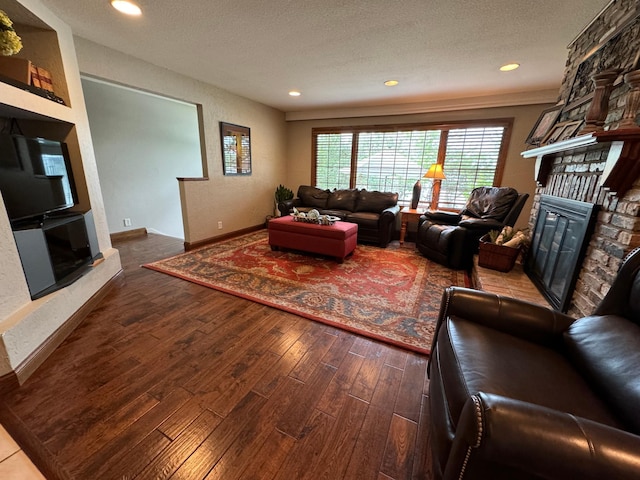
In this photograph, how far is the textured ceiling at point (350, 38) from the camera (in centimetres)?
185

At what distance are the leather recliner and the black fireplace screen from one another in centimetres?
46

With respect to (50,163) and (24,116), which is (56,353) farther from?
(24,116)

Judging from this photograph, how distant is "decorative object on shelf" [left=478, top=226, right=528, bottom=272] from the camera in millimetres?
2520

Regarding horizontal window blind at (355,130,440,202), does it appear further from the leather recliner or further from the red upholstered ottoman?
the red upholstered ottoman

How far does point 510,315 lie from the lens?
4.02 feet

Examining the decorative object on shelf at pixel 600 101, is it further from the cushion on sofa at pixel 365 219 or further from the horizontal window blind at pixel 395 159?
the horizontal window blind at pixel 395 159

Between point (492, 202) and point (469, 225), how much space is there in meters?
0.58

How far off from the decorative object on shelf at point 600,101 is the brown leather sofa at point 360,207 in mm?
2435

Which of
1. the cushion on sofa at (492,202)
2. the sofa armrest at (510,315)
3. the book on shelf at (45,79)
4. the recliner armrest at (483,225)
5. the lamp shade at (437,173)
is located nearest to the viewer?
the sofa armrest at (510,315)

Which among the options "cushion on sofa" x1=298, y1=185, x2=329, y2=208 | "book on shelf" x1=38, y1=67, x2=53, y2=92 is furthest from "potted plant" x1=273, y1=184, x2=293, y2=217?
"book on shelf" x1=38, y1=67, x2=53, y2=92

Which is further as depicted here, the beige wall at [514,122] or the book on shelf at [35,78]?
the beige wall at [514,122]

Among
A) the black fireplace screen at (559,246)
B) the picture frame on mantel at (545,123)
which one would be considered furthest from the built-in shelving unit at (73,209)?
the picture frame on mantel at (545,123)

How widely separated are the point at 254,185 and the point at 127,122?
2235 millimetres

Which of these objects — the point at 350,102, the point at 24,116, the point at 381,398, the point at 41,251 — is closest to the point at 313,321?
the point at 381,398
